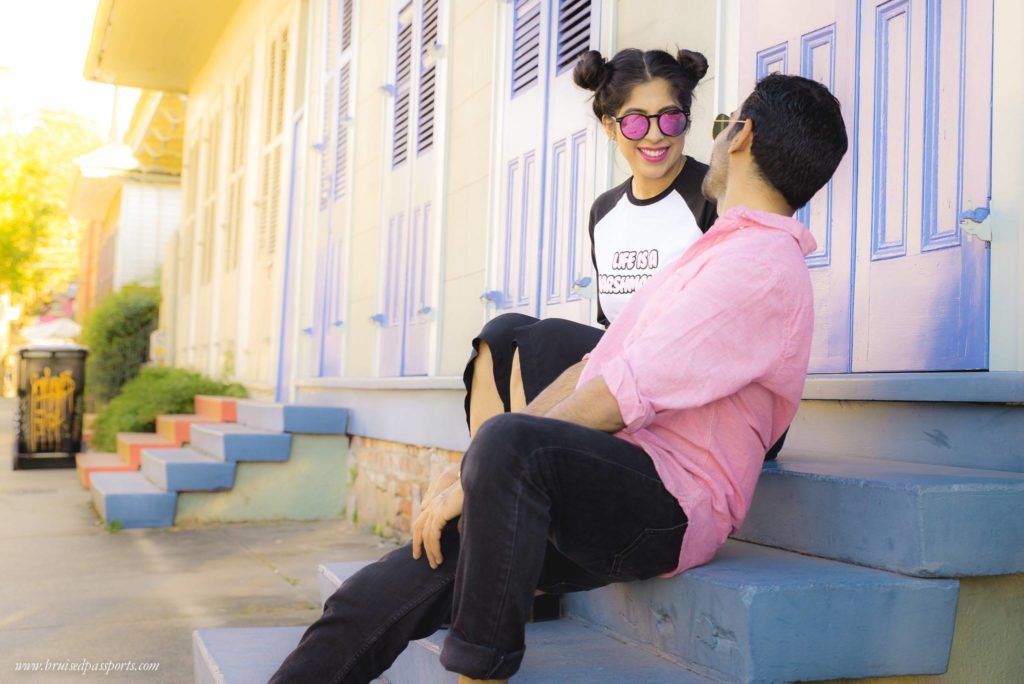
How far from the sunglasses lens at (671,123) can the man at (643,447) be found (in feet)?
1.61

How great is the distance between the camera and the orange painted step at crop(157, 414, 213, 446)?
26.8 ft

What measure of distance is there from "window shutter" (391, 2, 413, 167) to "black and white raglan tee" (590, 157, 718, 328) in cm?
363

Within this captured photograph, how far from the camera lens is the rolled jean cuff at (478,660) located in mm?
1673

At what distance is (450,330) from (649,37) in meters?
2.13

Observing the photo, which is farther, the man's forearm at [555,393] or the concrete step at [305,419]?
the concrete step at [305,419]

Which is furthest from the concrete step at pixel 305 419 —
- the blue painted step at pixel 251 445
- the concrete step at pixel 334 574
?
the concrete step at pixel 334 574

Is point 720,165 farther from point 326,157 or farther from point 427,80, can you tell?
point 326,157

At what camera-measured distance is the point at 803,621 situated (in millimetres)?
1749

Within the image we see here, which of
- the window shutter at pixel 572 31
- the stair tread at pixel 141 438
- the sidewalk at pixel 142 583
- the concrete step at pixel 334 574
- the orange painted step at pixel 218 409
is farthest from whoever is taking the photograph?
the stair tread at pixel 141 438

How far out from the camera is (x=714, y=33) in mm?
3357

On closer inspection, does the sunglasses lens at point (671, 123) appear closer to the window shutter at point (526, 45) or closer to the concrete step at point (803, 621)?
the concrete step at point (803, 621)

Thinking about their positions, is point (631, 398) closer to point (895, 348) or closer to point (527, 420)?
point (527, 420)

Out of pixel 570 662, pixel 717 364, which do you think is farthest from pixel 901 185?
pixel 570 662

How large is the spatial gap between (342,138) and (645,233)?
5.24 m
